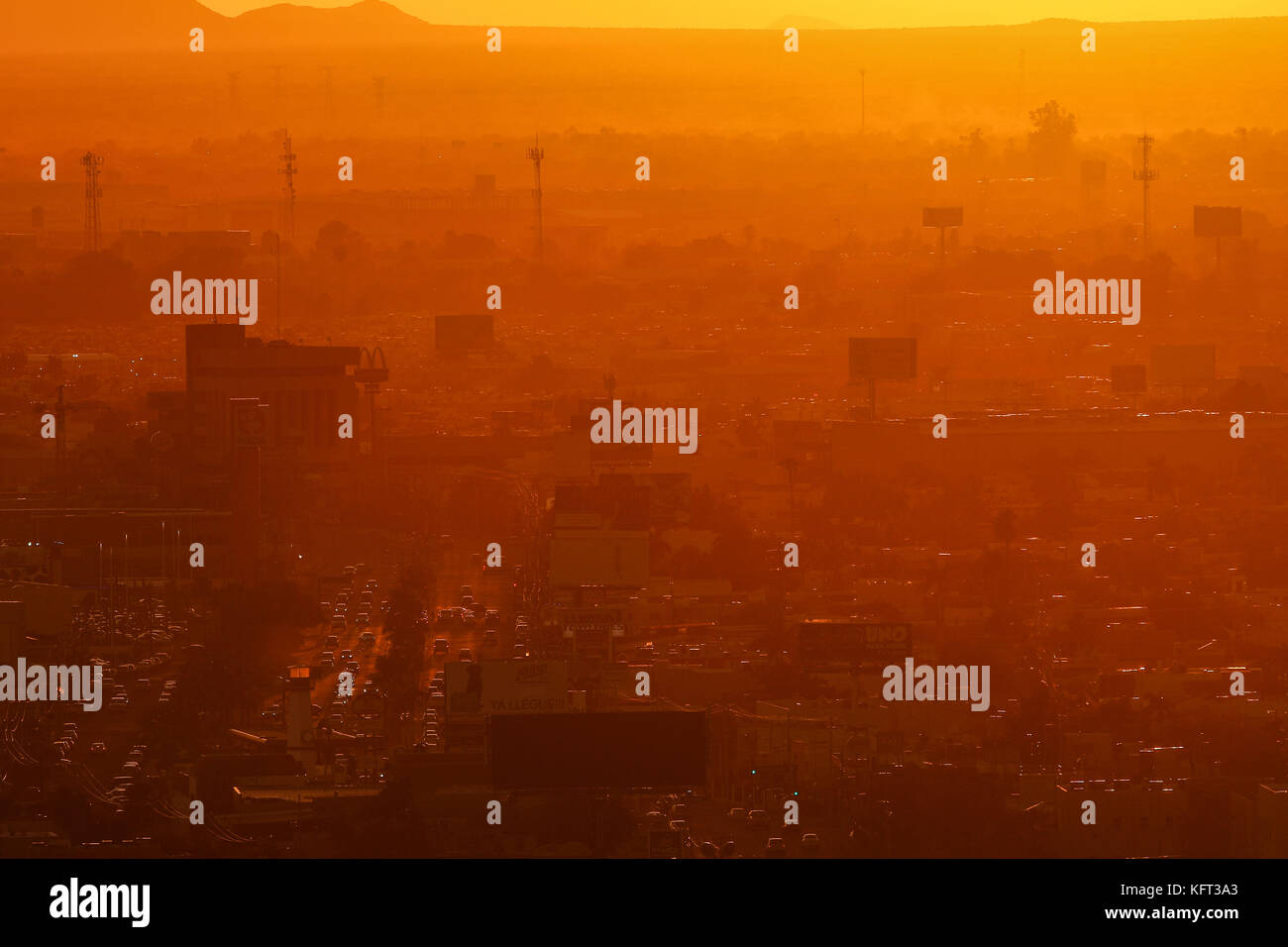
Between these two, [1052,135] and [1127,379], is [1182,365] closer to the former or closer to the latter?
[1127,379]

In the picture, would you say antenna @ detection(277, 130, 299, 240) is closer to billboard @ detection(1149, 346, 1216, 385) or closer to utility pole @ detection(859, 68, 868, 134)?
utility pole @ detection(859, 68, 868, 134)

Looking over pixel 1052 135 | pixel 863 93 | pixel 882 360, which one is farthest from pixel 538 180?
pixel 882 360

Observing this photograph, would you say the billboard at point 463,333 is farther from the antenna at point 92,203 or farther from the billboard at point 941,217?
the billboard at point 941,217

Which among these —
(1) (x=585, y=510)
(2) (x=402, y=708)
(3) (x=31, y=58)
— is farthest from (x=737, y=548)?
(3) (x=31, y=58)

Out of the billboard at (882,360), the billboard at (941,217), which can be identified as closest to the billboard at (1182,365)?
the billboard at (882,360)

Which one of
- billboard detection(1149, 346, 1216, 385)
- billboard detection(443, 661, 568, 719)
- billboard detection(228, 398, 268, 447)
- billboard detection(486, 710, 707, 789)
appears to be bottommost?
billboard detection(486, 710, 707, 789)

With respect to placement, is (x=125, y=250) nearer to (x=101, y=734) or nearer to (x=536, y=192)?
(x=536, y=192)

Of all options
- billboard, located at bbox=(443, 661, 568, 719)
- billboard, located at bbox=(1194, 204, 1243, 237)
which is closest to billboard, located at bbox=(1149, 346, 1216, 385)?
billboard, located at bbox=(1194, 204, 1243, 237)
